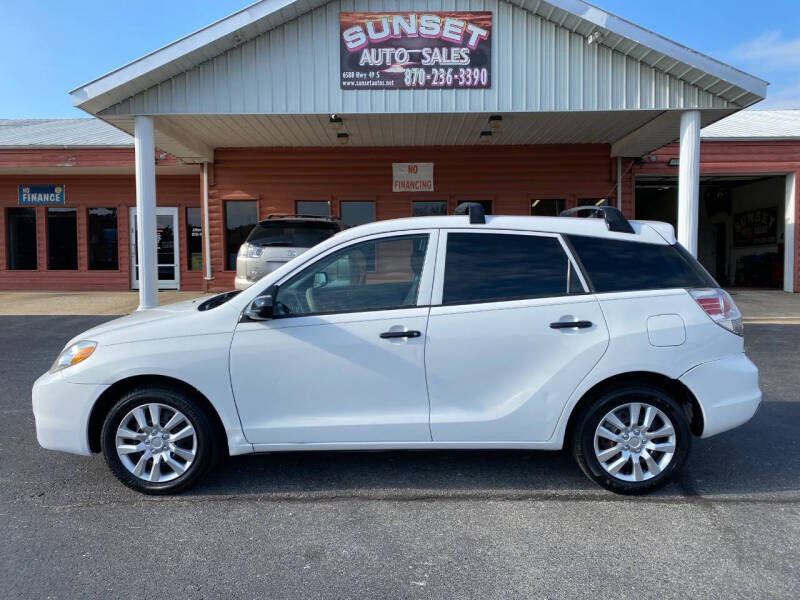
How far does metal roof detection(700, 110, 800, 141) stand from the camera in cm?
1534

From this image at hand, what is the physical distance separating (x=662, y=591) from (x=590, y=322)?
1531 mm

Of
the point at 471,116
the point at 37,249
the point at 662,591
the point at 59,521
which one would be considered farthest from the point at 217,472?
the point at 37,249

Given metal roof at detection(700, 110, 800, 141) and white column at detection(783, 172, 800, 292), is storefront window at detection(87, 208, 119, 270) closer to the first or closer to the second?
metal roof at detection(700, 110, 800, 141)

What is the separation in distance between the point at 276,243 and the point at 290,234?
0.34 m

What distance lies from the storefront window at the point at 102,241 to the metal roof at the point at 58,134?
211 cm

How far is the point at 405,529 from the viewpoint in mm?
3318

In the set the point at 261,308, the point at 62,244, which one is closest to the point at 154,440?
the point at 261,308

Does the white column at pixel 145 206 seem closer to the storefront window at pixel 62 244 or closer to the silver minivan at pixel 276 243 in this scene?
the silver minivan at pixel 276 243

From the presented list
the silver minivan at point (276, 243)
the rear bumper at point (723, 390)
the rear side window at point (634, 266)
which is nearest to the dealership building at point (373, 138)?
the silver minivan at point (276, 243)

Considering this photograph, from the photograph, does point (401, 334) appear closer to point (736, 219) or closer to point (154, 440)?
point (154, 440)

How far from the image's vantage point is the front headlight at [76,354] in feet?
12.3

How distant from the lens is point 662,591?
2.71 metres

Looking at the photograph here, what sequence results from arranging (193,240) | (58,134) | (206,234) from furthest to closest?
(58,134)
(193,240)
(206,234)

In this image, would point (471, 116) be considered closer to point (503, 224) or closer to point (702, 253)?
point (503, 224)
